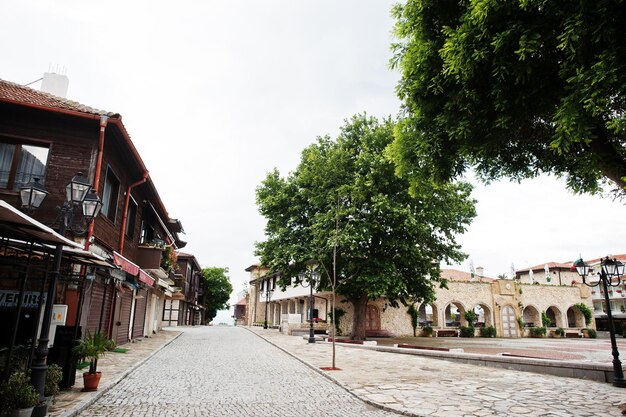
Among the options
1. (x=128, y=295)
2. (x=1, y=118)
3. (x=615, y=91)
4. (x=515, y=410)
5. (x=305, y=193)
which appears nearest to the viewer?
(x=615, y=91)

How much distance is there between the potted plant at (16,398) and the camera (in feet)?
17.6

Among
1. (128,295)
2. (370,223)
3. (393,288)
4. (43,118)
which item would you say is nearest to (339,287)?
(393,288)

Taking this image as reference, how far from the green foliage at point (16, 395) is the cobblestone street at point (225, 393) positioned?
39.5 inches

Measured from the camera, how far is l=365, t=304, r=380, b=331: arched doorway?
99.6ft

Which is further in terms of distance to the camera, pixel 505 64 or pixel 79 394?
pixel 79 394

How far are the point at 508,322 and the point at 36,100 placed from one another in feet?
123

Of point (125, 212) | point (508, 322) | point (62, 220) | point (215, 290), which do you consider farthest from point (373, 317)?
point (215, 290)

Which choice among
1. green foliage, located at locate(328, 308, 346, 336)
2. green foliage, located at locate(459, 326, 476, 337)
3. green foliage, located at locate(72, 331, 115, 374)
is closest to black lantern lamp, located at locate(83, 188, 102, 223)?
green foliage, located at locate(72, 331, 115, 374)

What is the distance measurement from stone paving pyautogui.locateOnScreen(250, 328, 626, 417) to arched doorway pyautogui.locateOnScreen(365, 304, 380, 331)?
18.1 meters

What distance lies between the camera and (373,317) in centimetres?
3050

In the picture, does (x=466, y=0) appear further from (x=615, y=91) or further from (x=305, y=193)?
(x=305, y=193)

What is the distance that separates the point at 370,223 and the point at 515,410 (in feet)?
43.7

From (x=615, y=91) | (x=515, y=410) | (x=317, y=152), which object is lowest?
(x=515, y=410)

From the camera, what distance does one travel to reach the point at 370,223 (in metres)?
19.8
